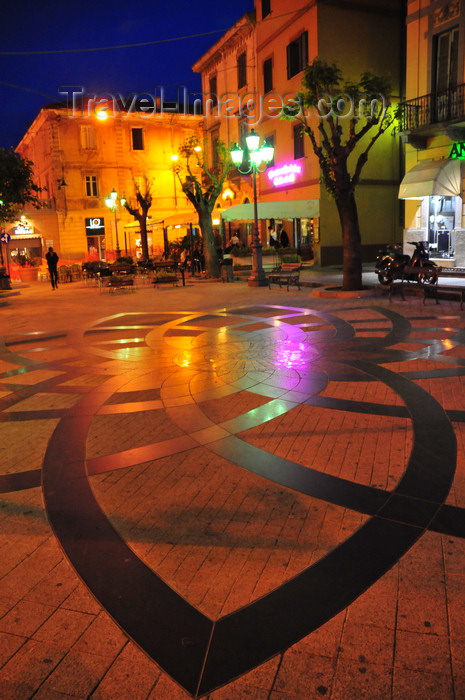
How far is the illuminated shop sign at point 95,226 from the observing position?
43.2 meters

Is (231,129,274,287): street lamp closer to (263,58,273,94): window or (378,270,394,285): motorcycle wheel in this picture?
(378,270,394,285): motorcycle wheel

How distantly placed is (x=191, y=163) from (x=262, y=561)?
4516cm

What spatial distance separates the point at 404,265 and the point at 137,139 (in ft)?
111

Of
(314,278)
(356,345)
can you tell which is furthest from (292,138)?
(356,345)

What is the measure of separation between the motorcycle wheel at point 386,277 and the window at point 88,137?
3261cm

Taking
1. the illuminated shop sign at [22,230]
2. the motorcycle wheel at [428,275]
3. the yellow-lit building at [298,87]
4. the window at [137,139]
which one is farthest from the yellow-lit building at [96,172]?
the motorcycle wheel at [428,275]

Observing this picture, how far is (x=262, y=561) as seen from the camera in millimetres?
3459

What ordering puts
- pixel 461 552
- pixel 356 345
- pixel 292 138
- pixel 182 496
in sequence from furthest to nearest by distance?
pixel 292 138 → pixel 356 345 → pixel 182 496 → pixel 461 552

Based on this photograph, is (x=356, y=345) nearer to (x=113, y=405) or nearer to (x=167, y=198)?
(x=113, y=405)

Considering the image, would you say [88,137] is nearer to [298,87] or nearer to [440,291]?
[298,87]

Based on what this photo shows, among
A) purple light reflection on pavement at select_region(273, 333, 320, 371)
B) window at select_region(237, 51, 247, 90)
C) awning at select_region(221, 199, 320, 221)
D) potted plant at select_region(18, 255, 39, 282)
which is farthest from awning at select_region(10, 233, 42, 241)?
purple light reflection on pavement at select_region(273, 333, 320, 371)

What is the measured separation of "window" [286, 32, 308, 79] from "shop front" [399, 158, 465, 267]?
10.3 meters

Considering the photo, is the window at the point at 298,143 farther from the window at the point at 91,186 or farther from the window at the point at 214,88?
the window at the point at 91,186

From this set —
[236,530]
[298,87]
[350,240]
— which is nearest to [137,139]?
[298,87]
